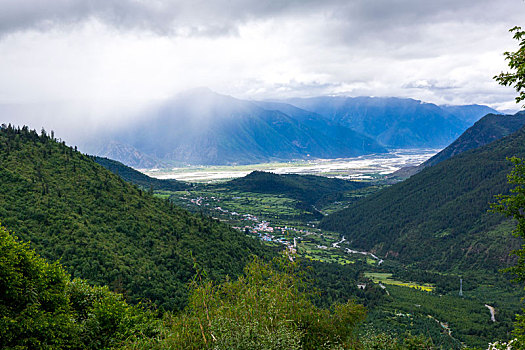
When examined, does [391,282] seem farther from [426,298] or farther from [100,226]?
[100,226]

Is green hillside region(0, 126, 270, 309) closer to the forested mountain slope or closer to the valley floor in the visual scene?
the valley floor

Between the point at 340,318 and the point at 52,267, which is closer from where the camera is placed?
the point at 340,318

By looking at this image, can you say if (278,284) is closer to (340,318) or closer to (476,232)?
(340,318)

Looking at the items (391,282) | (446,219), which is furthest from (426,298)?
(446,219)

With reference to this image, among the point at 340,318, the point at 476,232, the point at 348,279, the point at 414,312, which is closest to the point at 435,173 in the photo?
the point at 476,232

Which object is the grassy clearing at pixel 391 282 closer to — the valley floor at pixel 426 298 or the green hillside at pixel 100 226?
the valley floor at pixel 426 298

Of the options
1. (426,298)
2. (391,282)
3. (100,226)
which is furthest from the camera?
(391,282)
